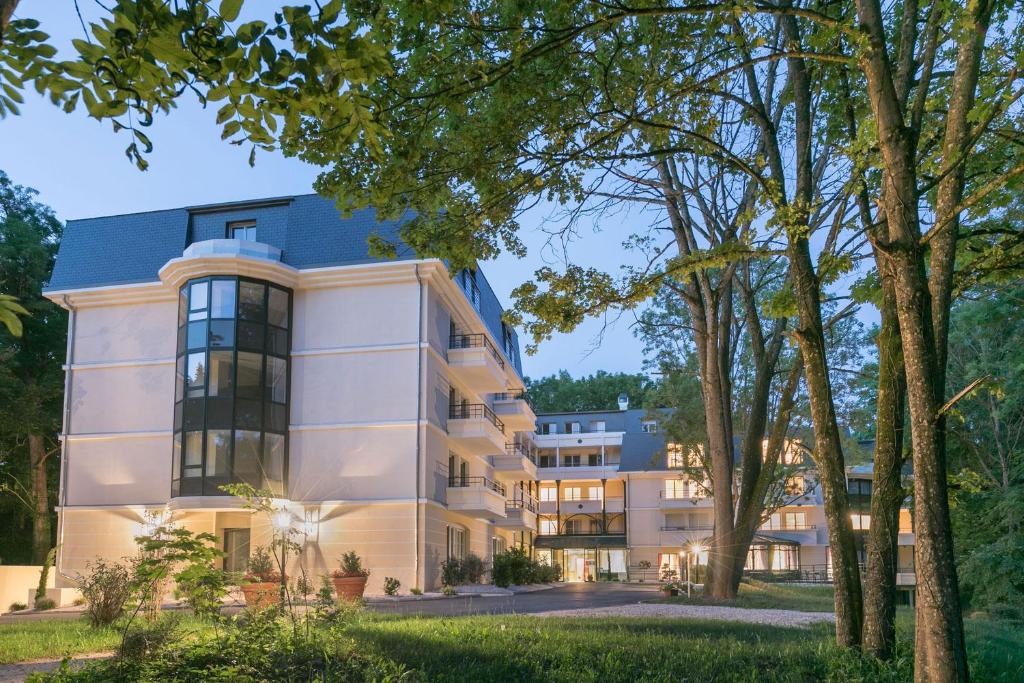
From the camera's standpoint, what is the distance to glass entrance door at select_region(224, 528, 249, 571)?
93.2 ft

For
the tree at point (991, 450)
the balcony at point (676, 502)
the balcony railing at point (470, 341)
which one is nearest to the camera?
the tree at point (991, 450)

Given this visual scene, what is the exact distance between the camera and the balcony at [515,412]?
132ft

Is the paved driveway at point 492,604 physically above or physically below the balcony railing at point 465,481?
below

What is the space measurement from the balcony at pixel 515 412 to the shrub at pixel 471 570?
930 cm

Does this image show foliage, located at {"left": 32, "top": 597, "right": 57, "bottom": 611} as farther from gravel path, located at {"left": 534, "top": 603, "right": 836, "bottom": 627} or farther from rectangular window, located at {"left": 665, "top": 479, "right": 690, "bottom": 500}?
rectangular window, located at {"left": 665, "top": 479, "right": 690, "bottom": 500}

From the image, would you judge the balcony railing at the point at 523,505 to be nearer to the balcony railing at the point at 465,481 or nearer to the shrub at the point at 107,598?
the balcony railing at the point at 465,481

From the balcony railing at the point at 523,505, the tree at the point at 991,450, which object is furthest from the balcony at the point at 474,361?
the tree at the point at 991,450

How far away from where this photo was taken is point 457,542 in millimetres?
33125

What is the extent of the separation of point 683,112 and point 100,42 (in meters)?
7.93

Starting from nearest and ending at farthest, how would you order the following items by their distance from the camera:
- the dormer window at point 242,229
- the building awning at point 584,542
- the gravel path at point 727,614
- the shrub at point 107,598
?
the shrub at point 107,598
the gravel path at point 727,614
the dormer window at point 242,229
the building awning at point 584,542

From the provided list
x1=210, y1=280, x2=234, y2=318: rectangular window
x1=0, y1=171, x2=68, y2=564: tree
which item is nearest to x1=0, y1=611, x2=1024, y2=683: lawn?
x1=210, y1=280, x2=234, y2=318: rectangular window

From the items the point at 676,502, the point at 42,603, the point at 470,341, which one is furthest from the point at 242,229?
the point at 676,502

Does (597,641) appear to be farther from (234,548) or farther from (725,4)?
(234,548)

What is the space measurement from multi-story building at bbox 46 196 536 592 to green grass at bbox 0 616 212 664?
41.2 ft
